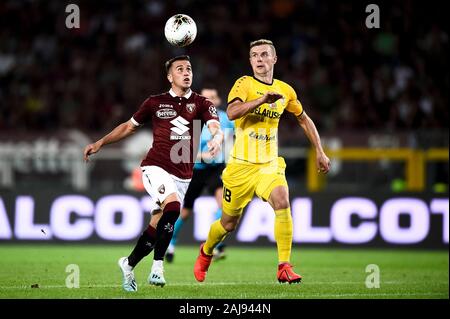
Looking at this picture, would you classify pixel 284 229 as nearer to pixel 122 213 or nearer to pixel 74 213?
pixel 122 213

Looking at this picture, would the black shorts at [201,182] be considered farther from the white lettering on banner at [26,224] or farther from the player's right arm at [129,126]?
the player's right arm at [129,126]

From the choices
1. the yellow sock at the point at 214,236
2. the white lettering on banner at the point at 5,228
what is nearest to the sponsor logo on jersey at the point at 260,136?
the yellow sock at the point at 214,236

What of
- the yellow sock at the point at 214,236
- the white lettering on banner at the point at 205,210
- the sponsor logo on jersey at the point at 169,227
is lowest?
the white lettering on banner at the point at 205,210

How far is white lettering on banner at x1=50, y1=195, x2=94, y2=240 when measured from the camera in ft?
50.3

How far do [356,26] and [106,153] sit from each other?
6087 mm

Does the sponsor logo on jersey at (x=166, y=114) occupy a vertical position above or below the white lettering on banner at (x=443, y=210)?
above

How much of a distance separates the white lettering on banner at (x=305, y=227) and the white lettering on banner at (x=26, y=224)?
12.6ft

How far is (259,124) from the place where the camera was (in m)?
9.47

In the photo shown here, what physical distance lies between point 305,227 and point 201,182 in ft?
9.27

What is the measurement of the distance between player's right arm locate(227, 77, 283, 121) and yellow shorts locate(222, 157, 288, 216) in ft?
2.17

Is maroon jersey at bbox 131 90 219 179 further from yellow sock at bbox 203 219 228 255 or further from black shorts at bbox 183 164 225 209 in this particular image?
black shorts at bbox 183 164 225 209

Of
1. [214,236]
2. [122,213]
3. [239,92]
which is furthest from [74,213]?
[239,92]

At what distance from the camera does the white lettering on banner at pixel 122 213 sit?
15.3m

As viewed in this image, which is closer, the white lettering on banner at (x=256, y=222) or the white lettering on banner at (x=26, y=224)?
the white lettering on banner at (x=256, y=222)
